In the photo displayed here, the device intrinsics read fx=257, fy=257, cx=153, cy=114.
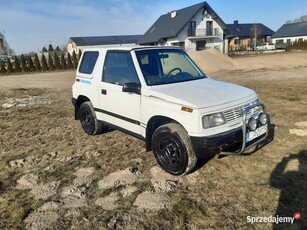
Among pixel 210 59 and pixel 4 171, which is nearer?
pixel 4 171

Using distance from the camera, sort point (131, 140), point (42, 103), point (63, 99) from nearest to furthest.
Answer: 1. point (131, 140)
2. point (42, 103)
3. point (63, 99)

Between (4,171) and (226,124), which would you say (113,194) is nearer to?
(226,124)

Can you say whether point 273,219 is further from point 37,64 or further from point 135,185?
point 37,64

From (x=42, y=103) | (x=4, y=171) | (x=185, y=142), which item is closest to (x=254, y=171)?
(x=185, y=142)

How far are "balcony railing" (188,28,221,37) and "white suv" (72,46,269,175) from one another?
40021mm

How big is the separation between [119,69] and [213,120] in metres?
2.04

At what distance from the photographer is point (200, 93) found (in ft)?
12.5

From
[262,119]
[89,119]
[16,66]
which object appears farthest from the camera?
[16,66]

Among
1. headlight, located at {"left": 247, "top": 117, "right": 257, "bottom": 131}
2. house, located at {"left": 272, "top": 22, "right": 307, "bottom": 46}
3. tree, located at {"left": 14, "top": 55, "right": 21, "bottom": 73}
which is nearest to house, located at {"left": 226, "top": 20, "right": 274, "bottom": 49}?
house, located at {"left": 272, "top": 22, "right": 307, "bottom": 46}

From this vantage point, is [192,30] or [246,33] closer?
[192,30]

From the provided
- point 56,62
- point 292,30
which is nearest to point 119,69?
point 56,62

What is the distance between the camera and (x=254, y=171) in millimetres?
3916

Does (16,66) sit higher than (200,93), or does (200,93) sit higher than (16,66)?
(16,66)

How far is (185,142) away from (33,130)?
4.54 metres
